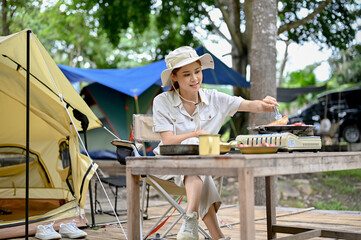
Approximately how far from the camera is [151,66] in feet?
21.7

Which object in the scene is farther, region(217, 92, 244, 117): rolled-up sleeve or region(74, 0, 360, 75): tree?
region(74, 0, 360, 75): tree

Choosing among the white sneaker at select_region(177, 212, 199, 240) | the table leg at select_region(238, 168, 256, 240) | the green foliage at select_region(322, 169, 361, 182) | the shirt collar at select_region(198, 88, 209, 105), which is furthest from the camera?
the green foliage at select_region(322, 169, 361, 182)

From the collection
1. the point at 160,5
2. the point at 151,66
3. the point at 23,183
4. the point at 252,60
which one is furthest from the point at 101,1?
the point at 23,183

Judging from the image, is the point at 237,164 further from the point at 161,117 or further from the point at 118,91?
the point at 118,91

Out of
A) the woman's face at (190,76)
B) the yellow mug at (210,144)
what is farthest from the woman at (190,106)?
the yellow mug at (210,144)

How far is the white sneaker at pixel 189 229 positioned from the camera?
1738 mm

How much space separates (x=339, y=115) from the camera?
30.2 feet

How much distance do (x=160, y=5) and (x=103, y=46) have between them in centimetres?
568

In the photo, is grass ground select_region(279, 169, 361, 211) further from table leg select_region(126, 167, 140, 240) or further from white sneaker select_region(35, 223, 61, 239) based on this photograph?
table leg select_region(126, 167, 140, 240)

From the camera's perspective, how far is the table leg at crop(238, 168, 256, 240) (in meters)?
1.44

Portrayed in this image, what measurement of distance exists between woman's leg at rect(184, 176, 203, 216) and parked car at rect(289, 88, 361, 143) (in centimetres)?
724

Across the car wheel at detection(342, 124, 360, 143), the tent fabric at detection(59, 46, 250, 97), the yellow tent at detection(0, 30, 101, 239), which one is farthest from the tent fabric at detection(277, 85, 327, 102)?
the yellow tent at detection(0, 30, 101, 239)

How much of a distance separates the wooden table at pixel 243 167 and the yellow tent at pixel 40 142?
1.24m

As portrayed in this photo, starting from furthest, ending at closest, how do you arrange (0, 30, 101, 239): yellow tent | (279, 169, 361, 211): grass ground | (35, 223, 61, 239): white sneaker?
(279, 169, 361, 211): grass ground
(0, 30, 101, 239): yellow tent
(35, 223, 61, 239): white sneaker
